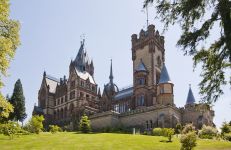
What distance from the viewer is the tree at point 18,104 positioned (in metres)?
69.6

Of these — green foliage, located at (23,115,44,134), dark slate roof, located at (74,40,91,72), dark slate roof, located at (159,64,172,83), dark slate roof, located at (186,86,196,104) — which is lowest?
green foliage, located at (23,115,44,134)

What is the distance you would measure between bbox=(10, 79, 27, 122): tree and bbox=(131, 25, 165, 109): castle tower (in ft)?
76.5

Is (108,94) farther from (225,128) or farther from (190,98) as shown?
(225,128)

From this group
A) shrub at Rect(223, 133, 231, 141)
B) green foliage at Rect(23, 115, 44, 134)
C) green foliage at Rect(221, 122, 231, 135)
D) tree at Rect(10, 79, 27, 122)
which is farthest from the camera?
tree at Rect(10, 79, 27, 122)

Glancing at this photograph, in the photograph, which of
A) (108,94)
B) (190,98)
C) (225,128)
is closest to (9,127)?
(225,128)

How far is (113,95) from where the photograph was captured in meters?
86.8

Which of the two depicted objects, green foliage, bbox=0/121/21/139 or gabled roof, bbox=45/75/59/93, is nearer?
green foliage, bbox=0/121/21/139

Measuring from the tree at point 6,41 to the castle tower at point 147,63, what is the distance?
177 ft

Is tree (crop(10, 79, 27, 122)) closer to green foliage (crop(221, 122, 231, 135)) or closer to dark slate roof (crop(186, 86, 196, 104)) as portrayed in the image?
dark slate roof (crop(186, 86, 196, 104))

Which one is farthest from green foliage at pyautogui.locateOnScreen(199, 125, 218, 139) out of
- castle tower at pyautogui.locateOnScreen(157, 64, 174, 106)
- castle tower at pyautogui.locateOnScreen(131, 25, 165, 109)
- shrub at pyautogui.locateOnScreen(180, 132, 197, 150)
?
castle tower at pyautogui.locateOnScreen(131, 25, 165, 109)

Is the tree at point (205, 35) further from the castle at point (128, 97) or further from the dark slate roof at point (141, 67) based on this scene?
the dark slate roof at point (141, 67)

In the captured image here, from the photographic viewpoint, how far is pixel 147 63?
78438 millimetres

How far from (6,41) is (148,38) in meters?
62.8

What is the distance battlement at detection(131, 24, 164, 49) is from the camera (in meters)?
79.8
